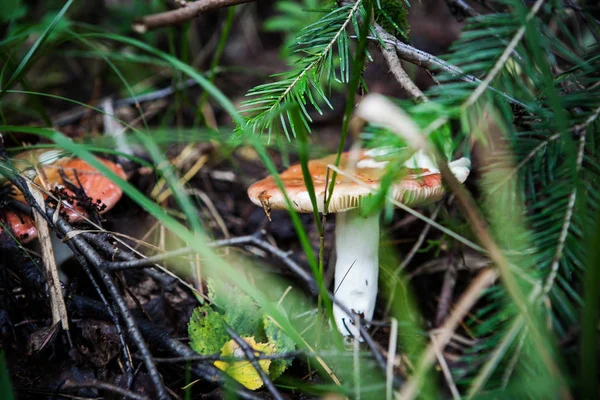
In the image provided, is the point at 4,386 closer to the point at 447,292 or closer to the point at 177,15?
the point at 177,15

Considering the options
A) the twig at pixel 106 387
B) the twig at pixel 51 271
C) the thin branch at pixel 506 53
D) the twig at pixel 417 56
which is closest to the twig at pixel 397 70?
the twig at pixel 417 56

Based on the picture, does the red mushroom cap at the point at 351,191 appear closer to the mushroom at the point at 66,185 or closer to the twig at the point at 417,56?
the twig at the point at 417,56

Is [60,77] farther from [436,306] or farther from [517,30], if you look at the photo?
[517,30]

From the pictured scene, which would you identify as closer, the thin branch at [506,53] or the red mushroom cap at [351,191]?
the thin branch at [506,53]

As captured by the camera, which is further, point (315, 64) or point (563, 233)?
point (315, 64)

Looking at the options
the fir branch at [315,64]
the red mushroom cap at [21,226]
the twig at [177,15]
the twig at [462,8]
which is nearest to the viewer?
the twig at [177,15]

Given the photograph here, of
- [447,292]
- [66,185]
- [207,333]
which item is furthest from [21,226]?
[447,292]
